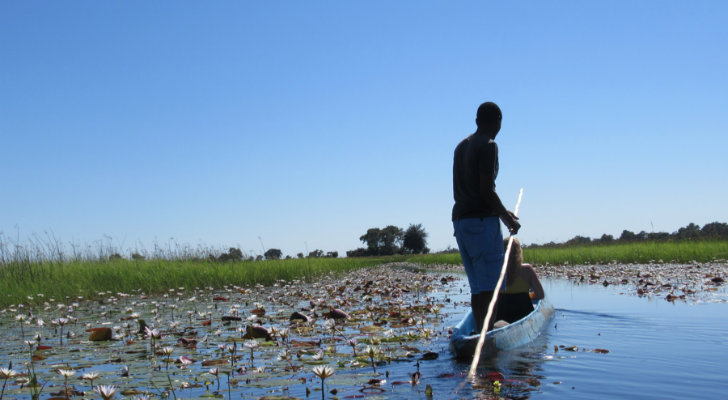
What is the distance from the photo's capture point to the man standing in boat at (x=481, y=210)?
6059mm

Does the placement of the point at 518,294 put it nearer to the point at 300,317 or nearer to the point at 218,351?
the point at 300,317

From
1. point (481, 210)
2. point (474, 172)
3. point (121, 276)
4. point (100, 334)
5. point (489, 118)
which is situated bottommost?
→ point (100, 334)

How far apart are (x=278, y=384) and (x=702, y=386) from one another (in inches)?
152

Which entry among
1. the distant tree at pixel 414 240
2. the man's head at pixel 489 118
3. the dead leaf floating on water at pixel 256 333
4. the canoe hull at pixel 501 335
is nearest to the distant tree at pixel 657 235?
the canoe hull at pixel 501 335

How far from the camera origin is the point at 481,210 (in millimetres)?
6148

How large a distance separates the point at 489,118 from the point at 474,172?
0.71 m

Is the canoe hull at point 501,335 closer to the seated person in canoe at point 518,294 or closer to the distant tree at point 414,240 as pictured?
the seated person in canoe at point 518,294

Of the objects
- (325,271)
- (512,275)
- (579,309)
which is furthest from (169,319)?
(325,271)

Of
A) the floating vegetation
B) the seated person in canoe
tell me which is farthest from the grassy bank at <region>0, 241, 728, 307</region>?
the seated person in canoe

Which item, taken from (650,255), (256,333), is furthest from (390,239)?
(256,333)

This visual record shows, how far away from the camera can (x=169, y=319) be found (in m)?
9.44

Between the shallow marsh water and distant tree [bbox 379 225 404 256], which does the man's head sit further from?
distant tree [bbox 379 225 404 256]

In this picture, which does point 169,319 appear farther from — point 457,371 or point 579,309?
point 579,309

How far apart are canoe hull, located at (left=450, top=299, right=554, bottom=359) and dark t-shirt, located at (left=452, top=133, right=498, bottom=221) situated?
1.41 metres
